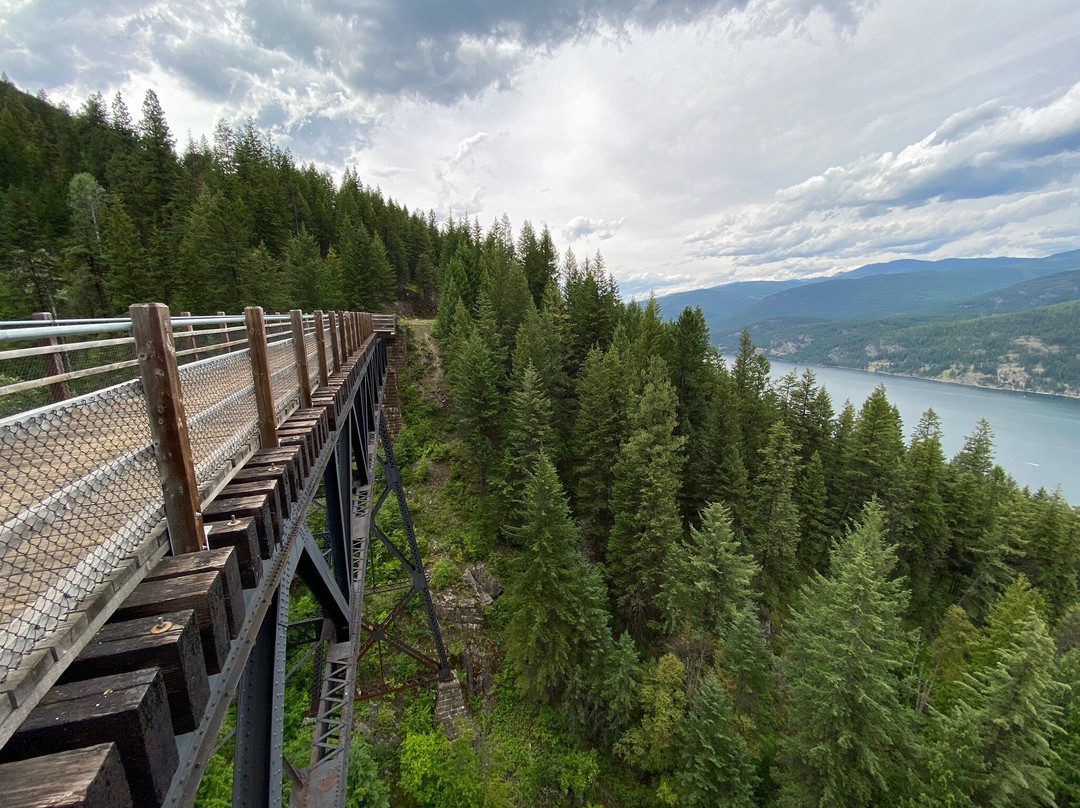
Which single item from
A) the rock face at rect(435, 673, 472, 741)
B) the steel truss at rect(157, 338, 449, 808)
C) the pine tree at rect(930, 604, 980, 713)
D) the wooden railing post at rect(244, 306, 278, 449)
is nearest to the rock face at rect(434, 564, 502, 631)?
the rock face at rect(435, 673, 472, 741)

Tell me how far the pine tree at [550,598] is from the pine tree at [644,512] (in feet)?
8.81

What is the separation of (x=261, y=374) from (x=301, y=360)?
1.71 meters

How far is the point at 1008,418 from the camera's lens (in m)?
104

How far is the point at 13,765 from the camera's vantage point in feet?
4.25

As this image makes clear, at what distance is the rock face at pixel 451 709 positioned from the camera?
15.8 metres

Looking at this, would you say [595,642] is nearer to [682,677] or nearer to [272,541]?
[682,677]

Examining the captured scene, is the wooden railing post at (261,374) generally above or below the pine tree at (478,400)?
above

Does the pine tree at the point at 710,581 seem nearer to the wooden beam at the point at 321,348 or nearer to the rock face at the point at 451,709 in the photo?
the rock face at the point at 451,709

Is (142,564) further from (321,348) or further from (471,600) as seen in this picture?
(471,600)

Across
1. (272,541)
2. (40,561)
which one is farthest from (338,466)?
(40,561)

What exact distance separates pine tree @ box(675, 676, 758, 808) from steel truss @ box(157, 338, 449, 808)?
12.9 metres

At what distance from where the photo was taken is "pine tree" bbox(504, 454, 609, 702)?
1555 cm

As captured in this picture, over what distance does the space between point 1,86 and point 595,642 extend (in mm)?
114736

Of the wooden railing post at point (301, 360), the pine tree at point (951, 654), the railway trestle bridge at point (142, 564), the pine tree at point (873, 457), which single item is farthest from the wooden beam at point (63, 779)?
the pine tree at point (873, 457)
